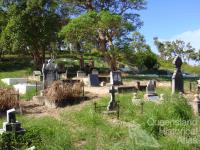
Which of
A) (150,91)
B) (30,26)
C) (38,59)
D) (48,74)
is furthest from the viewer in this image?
(38,59)

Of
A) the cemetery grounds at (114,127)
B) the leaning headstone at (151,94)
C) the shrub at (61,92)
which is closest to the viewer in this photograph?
the cemetery grounds at (114,127)

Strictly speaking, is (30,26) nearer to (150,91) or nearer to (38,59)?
(38,59)

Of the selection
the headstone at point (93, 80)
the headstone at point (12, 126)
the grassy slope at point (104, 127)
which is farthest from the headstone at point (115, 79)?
the headstone at point (12, 126)

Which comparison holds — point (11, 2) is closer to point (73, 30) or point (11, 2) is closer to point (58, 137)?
point (73, 30)

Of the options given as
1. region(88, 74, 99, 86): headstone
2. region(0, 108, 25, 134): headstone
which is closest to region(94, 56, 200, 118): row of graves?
region(88, 74, 99, 86): headstone

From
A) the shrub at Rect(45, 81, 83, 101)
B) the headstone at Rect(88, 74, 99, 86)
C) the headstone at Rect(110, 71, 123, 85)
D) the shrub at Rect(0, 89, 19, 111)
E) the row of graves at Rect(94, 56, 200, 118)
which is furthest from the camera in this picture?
→ the headstone at Rect(88, 74, 99, 86)

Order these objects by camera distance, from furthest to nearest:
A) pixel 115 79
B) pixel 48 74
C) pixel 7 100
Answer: pixel 115 79 < pixel 48 74 < pixel 7 100

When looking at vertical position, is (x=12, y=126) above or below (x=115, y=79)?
below

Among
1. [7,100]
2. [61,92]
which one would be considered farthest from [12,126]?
[61,92]

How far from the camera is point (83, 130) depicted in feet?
47.6

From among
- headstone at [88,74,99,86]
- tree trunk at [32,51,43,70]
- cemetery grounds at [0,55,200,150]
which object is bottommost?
cemetery grounds at [0,55,200,150]

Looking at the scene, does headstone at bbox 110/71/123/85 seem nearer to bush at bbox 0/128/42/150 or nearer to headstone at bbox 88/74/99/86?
headstone at bbox 88/74/99/86

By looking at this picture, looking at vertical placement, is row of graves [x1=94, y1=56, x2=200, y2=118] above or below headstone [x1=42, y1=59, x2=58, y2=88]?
below

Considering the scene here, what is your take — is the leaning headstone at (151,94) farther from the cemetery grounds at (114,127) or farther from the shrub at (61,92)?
the shrub at (61,92)
